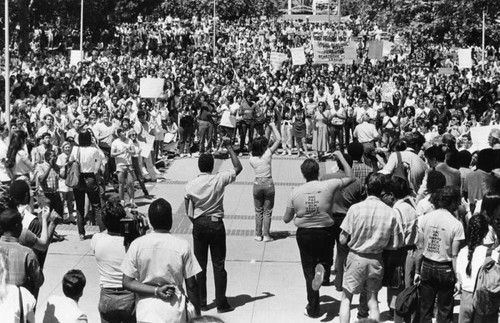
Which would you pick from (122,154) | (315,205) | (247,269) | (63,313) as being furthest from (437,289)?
(122,154)

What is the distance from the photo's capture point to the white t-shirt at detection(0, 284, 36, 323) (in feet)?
22.8

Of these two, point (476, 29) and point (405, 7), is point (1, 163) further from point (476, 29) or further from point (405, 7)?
point (405, 7)

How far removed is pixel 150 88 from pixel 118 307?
15387 mm

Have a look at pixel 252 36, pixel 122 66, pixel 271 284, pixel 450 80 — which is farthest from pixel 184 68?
pixel 271 284

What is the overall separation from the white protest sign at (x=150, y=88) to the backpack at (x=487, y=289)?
15343 millimetres

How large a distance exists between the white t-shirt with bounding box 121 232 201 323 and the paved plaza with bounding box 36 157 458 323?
4.72 feet

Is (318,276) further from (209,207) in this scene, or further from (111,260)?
(111,260)

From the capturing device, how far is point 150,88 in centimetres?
2345

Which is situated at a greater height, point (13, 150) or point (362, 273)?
point (13, 150)

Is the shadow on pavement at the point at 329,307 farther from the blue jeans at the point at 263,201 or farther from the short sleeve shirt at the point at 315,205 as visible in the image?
the blue jeans at the point at 263,201

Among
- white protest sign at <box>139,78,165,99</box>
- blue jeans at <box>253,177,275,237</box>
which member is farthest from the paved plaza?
white protest sign at <box>139,78,165,99</box>

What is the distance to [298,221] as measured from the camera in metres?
10.6

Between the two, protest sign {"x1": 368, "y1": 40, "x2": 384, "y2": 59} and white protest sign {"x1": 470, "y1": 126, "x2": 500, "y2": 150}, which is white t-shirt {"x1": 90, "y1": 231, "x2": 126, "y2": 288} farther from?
protest sign {"x1": 368, "y1": 40, "x2": 384, "y2": 59}

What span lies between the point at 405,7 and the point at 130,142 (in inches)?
1108
